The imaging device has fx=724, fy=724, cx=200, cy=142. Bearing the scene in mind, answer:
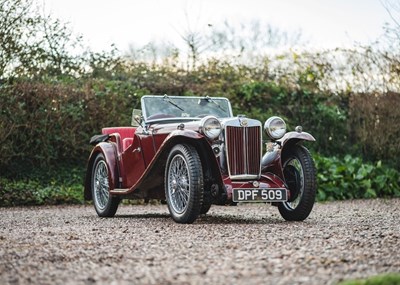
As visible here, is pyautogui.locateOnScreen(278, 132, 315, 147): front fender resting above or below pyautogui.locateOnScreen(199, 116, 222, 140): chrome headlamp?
below

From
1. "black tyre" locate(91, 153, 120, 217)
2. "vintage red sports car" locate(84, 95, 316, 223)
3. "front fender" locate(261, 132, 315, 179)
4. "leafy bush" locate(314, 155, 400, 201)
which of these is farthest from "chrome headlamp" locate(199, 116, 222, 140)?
"leafy bush" locate(314, 155, 400, 201)

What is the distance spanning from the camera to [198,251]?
5.20 metres

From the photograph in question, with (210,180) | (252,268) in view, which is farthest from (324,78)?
(252,268)

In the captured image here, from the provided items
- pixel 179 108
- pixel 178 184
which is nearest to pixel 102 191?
pixel 179 108

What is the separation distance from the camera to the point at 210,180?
7707 millimetres

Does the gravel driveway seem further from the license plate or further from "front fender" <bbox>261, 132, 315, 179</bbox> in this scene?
"front fender" <bbox>261, 132, 315, 179</bbox>

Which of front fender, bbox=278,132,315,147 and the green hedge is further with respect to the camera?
the green hedge

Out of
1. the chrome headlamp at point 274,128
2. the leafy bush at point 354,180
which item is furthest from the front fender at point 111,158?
the leafy bush at point 354,180

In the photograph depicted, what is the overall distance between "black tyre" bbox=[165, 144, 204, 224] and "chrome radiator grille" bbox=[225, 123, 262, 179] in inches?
18.2

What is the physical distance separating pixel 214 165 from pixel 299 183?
3.36ft

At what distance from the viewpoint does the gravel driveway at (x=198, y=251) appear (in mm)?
4098

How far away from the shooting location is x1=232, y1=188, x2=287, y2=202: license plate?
737 centimetres

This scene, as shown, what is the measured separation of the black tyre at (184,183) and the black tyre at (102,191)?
1.64 meters

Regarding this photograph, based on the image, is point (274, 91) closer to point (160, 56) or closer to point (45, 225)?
point (160, 56)
